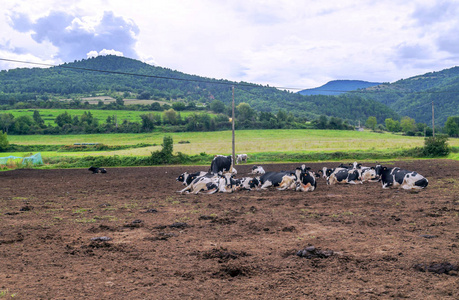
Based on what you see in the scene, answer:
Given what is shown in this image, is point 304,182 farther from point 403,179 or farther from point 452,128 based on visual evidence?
point 452,128

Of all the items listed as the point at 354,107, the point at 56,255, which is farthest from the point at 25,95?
the point at 56,255

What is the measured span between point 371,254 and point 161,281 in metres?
4.07

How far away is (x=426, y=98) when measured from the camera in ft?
372

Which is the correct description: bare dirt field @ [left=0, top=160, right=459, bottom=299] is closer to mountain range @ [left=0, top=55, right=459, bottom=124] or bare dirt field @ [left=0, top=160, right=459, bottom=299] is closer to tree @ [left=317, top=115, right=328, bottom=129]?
mountain range @ [left=0, top=55, right=459, bottom=124]

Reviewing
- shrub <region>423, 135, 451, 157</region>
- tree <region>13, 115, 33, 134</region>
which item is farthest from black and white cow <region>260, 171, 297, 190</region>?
tree <region>13, 115, 33, 134</region>

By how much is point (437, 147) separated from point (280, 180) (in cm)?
2573

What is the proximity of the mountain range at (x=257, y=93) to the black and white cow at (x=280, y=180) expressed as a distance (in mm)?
63297

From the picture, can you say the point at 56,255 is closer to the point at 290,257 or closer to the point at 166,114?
the point at 290,257

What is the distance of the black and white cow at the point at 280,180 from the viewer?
16.7 m

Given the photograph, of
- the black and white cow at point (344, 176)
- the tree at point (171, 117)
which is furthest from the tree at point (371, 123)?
the black and white cow at point (344, 176)

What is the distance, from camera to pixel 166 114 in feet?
280

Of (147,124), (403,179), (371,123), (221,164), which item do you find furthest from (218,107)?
(403,179)

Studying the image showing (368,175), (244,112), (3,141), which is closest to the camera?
(368,175)

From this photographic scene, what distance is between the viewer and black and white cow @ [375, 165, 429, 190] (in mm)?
15977
